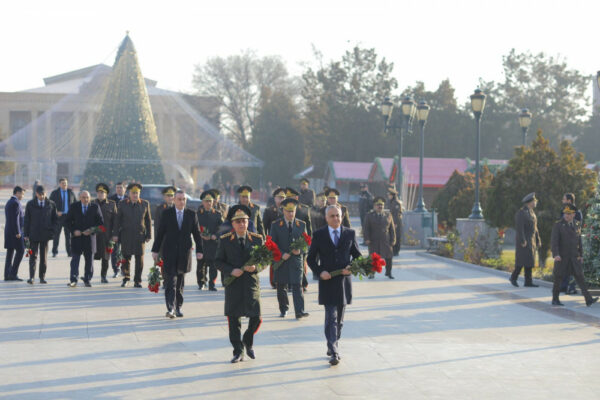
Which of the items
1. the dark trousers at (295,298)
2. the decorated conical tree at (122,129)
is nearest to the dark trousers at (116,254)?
the dark trousers at (295,298)

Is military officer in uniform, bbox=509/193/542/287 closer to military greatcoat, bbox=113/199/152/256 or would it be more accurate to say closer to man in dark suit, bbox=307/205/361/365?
military greatcoat, bbox=113/199/152/256

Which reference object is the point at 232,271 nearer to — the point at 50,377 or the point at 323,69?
the point at 50,377

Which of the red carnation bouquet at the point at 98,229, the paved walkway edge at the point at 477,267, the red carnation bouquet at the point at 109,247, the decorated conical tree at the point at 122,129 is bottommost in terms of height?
the paved walkway edge at the point at 477,267

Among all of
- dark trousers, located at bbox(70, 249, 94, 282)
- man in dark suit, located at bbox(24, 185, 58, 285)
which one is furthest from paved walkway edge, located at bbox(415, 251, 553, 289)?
man in dark suit, located at bbox(24, 185, 58, 285)

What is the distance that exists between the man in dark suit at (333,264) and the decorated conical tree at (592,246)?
6435 millimetres

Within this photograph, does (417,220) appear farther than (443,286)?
Yes

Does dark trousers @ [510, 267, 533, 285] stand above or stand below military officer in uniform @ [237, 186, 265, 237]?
below

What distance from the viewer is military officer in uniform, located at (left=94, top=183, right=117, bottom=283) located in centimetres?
1523

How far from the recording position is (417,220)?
27.0 meters

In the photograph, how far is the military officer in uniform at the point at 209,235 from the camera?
47.2 ft

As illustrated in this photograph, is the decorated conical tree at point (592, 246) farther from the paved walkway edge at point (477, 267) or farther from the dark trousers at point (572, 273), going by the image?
the paved walkway edge at point (477, 267)

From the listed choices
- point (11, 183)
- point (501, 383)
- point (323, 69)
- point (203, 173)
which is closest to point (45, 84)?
point (11, 183)

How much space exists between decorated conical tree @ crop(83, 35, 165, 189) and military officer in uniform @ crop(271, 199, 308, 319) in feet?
109

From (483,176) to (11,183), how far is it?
239 feet
